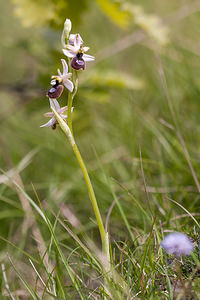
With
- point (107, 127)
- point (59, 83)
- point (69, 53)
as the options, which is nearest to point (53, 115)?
point (59, 83)

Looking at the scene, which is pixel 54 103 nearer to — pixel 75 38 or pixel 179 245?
pixel 75 38

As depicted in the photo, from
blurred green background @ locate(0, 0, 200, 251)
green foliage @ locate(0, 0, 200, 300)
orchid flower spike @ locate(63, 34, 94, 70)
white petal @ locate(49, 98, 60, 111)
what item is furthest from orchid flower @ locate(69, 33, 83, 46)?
blurred green background @ locate(0, 0, 200, 251)

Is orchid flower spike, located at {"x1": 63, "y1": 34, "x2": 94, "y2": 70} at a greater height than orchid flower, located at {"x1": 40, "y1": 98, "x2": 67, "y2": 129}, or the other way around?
orchid flower spike, located at {"x1": 63, "y1": 34, "x2": 94, "y2": 70}

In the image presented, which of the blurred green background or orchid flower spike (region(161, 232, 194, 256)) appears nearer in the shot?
orchid flower spike (region(161, 232, 194, 256))

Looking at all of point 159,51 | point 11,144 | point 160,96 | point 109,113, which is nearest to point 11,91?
point 11,144

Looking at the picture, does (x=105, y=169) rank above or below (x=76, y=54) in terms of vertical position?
below

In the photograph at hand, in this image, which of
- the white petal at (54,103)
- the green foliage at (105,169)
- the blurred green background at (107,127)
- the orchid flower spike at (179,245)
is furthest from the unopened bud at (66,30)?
the orchid flower spike at (179,245)

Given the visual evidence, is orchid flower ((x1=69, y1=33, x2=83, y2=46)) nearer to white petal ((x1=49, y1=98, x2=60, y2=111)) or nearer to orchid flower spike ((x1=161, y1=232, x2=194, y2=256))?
white petal ((x1=49, y1=98, x2=60, y2=111))

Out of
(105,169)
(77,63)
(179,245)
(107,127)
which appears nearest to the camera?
(179,245)
